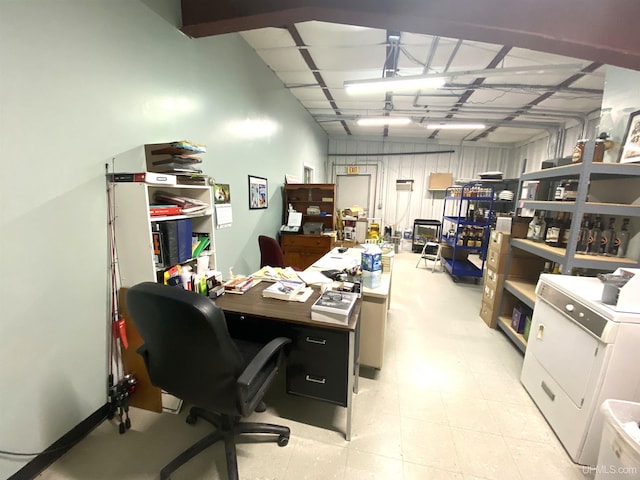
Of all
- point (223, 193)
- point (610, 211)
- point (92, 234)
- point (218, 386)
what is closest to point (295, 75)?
point (223, 193)

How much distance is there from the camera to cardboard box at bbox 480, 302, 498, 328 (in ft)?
9.83

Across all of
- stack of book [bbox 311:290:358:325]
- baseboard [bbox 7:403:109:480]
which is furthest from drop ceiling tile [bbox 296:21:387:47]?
baseboard [bbox 7:403:109:480]

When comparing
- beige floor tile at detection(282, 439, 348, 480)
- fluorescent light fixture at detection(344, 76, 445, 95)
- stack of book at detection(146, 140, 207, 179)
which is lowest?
beige floor tile at detection(282, 439, 348, 480)

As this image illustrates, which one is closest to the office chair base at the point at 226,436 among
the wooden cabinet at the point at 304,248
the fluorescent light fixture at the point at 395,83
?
the wooden cabinet at the point at 304,248

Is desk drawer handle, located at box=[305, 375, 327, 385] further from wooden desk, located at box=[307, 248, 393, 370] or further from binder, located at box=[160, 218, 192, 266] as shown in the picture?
binder, located at box=[160, 218, 192, 266]

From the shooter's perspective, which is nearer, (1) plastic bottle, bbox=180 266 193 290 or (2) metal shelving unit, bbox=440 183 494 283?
(1) plastic bottle, bbox=180 266 193 290

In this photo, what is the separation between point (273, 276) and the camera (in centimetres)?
214

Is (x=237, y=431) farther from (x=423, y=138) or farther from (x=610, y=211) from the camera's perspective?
(x=423, y=138)

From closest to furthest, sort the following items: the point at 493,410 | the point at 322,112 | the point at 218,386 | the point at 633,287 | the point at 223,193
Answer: the point at 218,386
the point at 633,287
the point at 493,410
the point at 223,193
the point at 322,112

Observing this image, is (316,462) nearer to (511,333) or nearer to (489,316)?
(511,333)

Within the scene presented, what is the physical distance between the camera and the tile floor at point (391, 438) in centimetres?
140

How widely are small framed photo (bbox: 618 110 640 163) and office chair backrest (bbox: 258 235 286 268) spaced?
10.1ft

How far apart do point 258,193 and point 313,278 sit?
6.38ft

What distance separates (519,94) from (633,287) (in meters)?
3.82
